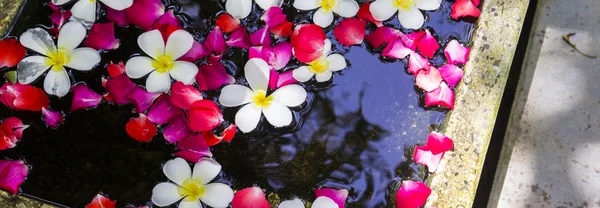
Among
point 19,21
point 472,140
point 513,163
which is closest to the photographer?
point 472,140

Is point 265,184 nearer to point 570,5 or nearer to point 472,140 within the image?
point 472,140

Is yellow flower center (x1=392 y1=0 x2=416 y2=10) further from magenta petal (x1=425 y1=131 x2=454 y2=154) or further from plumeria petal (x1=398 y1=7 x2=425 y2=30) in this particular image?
magenta petal (x1=425 y1=131 x2=454 y2=154)

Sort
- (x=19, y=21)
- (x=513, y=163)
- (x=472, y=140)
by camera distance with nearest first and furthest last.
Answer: (x=472, y=140) → (x=19, y=21) → (x=513, y=163)

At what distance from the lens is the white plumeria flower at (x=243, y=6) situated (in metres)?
1.62

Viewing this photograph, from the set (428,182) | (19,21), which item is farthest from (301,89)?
(19,21)

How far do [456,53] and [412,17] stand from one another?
6.5 inches

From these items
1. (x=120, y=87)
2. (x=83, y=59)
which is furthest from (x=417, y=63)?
(x=83, y=59)

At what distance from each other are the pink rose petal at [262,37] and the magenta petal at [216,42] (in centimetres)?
9

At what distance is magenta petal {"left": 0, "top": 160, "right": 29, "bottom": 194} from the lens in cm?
155

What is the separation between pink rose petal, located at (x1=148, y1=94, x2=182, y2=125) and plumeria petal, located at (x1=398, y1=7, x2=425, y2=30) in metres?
0.71

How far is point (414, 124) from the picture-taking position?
158 centimetres

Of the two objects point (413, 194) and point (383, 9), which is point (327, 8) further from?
point (413, 194)

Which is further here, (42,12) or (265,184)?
(42,12)

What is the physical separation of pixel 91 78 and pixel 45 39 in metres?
0.18
